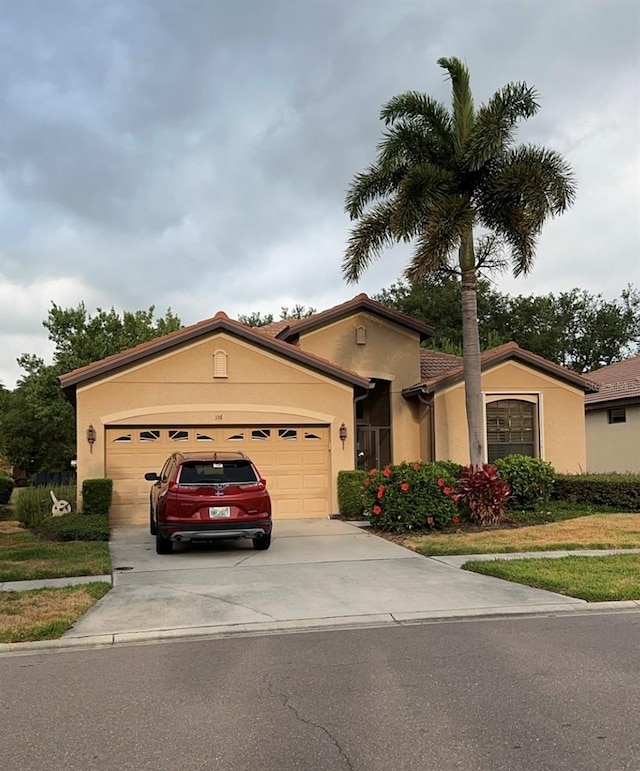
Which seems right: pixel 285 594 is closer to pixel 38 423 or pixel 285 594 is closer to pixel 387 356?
pixel 387 356

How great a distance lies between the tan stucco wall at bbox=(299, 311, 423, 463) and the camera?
22156mm

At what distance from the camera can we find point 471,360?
1777 centimetres

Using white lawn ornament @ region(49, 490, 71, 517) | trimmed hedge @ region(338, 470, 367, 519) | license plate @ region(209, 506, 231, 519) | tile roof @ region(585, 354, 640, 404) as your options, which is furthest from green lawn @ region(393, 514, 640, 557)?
tile roof @ region(585, 354, 640, 404)

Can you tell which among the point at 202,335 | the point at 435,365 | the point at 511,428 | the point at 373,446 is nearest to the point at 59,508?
the point at 202,335

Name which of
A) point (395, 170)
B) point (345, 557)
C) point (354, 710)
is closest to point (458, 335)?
point (395, 170)

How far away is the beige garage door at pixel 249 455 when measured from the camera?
1670 centimetres

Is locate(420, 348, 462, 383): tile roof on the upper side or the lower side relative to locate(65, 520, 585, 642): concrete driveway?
upper

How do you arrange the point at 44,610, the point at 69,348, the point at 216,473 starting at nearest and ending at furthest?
the point at 44,610 → the point at 216,473 → the point at 69,348

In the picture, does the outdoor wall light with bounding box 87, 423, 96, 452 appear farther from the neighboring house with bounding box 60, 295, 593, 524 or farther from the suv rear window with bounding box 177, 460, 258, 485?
the suv rear window with bounding box 177, 460, 258, 485

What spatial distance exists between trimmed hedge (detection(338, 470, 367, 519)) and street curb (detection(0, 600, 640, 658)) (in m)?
8.96

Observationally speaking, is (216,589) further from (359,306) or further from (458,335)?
(458,335)

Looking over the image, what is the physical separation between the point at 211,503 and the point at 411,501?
4.63m

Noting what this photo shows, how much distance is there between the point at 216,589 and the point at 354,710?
4665 mm

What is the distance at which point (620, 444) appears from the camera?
25672mm
